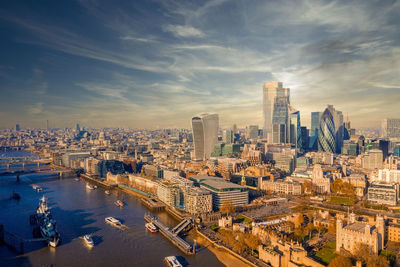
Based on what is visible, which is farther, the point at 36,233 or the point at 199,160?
the point at 199,160

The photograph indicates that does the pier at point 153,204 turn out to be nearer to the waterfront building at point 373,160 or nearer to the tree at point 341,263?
the tree at point 341,263

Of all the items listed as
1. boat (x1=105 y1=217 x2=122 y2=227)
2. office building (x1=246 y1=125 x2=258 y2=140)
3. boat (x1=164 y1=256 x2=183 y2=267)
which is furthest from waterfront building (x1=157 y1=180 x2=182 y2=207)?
office building (x1=246 y1=125 x2=258 y2=140)

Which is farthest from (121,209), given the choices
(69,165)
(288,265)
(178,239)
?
(69,165)

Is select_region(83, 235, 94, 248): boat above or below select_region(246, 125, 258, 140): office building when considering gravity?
below

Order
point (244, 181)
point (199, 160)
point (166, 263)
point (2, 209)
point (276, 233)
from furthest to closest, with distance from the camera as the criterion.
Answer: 1. point (199, 160)
2. point (244, 181)
3. point (2, 209)
4. point (276, 233)
5. point (166, 263)

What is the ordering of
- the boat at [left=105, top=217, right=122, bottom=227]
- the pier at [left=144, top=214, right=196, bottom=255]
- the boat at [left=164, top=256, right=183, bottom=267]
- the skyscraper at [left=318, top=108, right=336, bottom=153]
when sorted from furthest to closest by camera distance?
the skyscraper at [left=318, top=108, right=336, bottom=153] < the boat at [left=105, top=217, right=122, bottom=227] < the pier at [left=144, top=214, right=196, bottom=255] < the boat at [left=164, top=256, right=183, bottom=267]

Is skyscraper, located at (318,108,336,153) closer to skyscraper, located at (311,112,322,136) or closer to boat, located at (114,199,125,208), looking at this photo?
skyscraper, located at (311,112,322,136)

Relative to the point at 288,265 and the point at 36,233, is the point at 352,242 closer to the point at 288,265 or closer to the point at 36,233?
the point at 288,265
